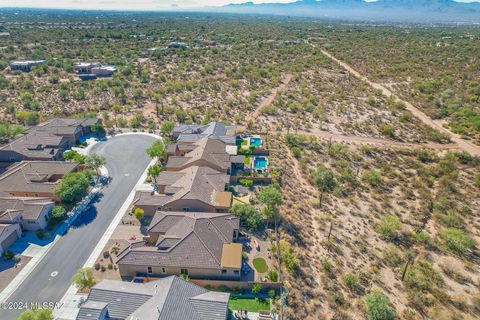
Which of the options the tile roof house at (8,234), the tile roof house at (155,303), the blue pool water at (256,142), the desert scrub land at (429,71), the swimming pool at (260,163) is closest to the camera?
the tile roof house at (155,303)

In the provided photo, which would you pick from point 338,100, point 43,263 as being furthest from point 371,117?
point 43,263

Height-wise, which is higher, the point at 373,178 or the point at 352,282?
the point at 373,178

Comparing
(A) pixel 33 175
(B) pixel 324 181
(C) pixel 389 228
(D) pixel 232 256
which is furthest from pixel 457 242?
(A) pixel 33 175

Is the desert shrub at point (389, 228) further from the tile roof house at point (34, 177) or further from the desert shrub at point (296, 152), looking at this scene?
the tile roof house at point (34, 177)

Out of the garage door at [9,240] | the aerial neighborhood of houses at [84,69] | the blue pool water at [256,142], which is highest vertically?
the aerial neighborhood of houses at [84,69]

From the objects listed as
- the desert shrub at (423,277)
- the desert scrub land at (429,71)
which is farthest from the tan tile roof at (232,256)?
the desert scrub land at (429,71)

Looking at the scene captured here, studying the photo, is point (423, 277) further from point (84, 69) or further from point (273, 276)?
point (84, 69)

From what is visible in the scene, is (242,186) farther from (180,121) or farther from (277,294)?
(180,121)

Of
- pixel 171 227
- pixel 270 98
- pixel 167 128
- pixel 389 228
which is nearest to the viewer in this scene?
pixel 171 227
